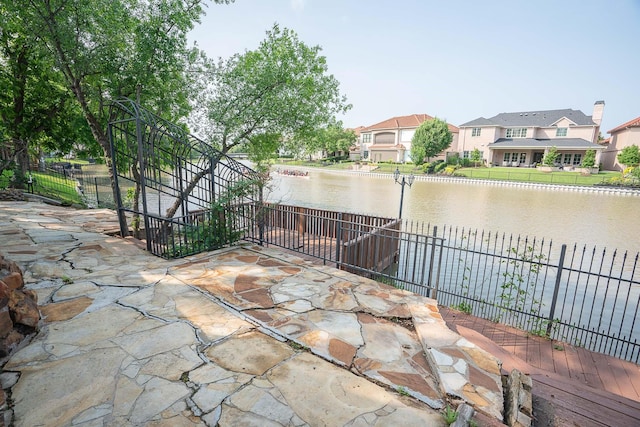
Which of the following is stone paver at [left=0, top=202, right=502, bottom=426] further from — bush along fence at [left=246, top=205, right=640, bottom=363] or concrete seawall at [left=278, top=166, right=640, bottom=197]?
concrete seawall at [left=278, top=166, right=640, bottom=197]

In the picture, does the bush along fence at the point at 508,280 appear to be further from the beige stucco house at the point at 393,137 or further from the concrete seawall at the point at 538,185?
the beige stucco house at the point at 393,137

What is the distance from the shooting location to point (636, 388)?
370 centimetres

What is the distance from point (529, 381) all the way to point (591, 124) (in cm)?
4800

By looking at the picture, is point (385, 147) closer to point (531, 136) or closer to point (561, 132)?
point (531, 136)

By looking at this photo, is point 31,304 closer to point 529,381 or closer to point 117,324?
point 117,324

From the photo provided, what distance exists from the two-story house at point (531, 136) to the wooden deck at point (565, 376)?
131ft

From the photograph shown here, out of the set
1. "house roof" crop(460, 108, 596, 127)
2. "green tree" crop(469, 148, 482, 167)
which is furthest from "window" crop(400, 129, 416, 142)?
"green tree" crop(469, 148, 482, 167)

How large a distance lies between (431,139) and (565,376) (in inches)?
1574

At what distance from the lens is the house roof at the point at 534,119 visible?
126 ft

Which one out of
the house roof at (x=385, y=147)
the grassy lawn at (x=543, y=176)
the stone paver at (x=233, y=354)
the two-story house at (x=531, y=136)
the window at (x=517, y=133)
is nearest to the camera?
the stone paver at (x=233, y=354)

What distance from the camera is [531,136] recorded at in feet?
132

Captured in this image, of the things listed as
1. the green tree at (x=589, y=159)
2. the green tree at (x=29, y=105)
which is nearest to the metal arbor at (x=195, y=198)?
the green tree at (x=29, y=105)

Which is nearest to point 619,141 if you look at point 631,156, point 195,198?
point 631,156

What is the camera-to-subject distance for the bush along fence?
4.85 m
